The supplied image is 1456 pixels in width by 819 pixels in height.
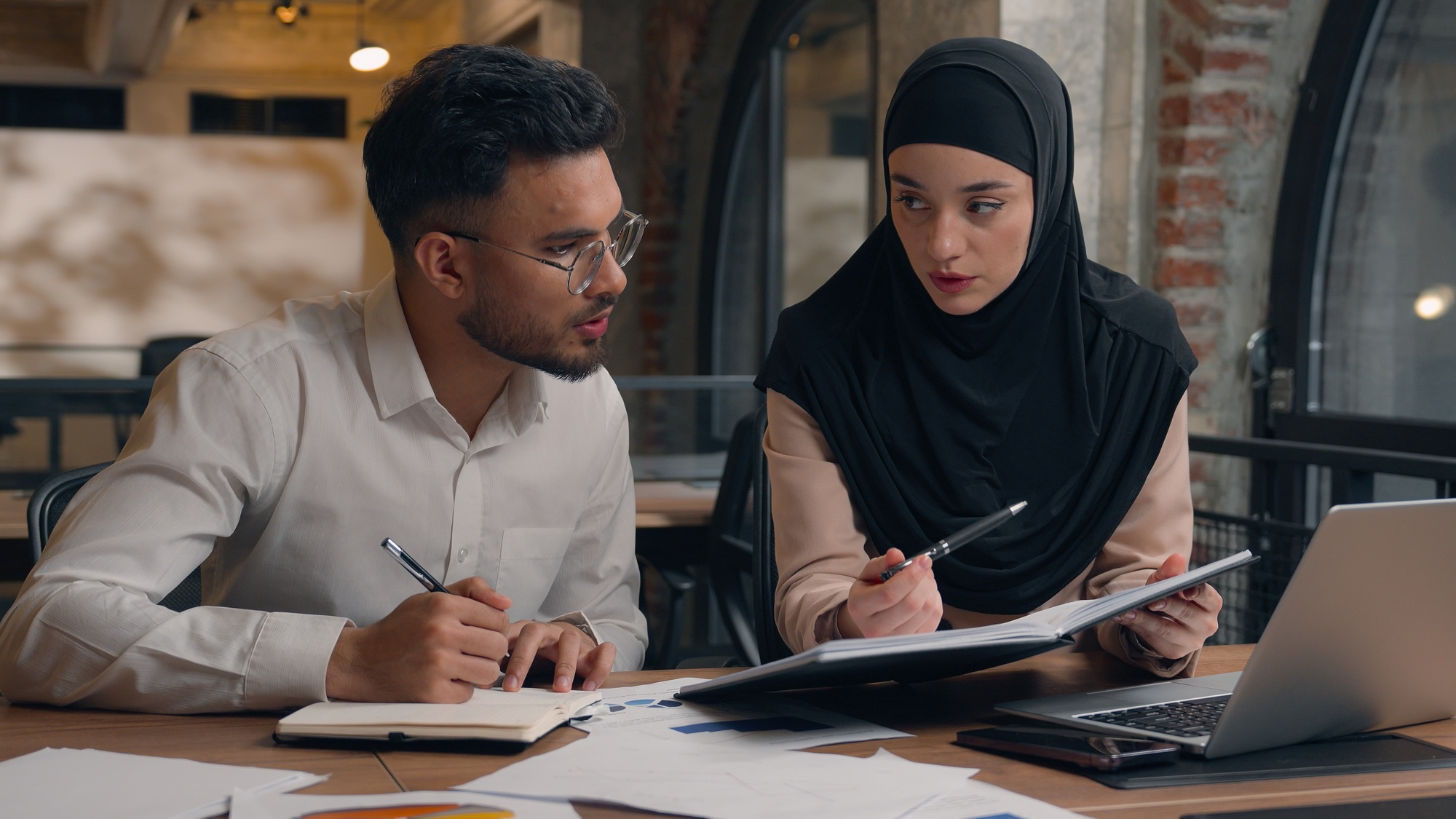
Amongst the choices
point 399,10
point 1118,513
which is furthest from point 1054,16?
point 399,10

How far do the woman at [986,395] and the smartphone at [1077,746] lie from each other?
39cm

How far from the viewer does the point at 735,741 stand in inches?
39.4

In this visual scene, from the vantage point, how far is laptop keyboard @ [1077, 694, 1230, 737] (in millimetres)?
1017

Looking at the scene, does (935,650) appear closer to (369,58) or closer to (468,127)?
(468,127)

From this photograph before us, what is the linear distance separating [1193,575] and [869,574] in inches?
10.7

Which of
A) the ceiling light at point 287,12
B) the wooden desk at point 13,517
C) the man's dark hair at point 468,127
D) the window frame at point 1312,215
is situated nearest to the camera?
the man's dark hair at point 468,127

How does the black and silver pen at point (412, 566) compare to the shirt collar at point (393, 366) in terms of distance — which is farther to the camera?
the shirt collar at point (393, 366)

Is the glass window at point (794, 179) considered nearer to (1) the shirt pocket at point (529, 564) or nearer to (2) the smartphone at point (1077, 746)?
(1) the shirt pocket at point (529, 564)

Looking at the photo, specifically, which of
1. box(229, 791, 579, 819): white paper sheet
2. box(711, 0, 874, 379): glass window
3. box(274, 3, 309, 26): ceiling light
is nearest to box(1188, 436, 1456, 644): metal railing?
box(229, 791, 579, 819): white paper sheet

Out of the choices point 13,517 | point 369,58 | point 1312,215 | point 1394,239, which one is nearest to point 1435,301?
point 1394,239

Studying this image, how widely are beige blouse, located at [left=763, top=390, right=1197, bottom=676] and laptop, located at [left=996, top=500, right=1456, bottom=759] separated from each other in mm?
311

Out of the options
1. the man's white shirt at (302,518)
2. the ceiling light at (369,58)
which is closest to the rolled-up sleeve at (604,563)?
the man's white shirt at (302,518)

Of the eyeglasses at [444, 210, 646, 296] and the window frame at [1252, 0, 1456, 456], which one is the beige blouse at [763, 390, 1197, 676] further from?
the window frame at [1252, 0, 1456, 456]

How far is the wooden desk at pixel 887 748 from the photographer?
0.88m
